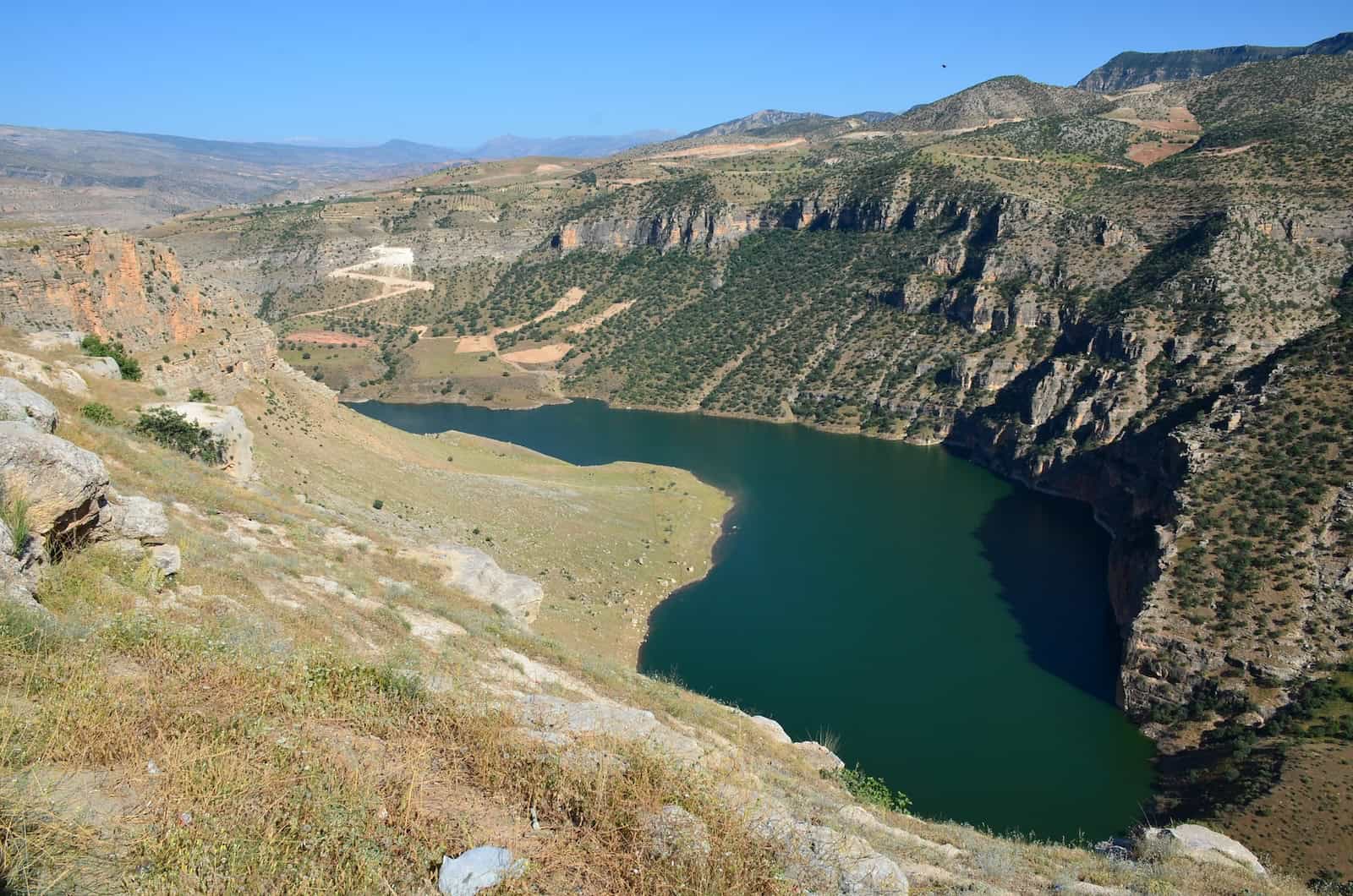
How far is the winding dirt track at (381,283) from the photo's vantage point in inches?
4624

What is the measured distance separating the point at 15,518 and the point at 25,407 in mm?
3931

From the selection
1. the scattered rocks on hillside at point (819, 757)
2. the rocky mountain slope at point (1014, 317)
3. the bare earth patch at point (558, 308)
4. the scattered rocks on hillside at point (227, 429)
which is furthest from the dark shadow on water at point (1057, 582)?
the bare earth patch at point (558, 308)

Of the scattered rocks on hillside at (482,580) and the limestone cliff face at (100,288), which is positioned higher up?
the limestone cliff face at (100,288)

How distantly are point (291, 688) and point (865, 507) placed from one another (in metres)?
53.2

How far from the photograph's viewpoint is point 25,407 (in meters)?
12.1

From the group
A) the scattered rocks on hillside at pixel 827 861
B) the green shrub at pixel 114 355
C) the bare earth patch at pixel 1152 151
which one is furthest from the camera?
the bare earth patch at pixel 1152 151

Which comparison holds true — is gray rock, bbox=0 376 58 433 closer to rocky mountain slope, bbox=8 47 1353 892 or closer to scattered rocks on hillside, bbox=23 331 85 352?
scattered rocks on hillside, bbox=23 331 85 352

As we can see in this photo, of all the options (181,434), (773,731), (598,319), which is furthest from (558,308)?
(773,731)

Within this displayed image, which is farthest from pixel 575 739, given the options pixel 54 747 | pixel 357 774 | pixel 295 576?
pixel 295 576

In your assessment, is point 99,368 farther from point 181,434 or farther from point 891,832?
point 891,832

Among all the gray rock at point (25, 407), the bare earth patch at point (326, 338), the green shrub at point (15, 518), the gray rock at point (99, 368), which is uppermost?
the gray rock at point (25, 407)

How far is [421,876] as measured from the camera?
607 cm

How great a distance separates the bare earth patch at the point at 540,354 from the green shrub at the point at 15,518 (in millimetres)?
92274

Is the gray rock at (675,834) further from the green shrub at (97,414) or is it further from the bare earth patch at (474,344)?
the bare earth patch at (474,344)
